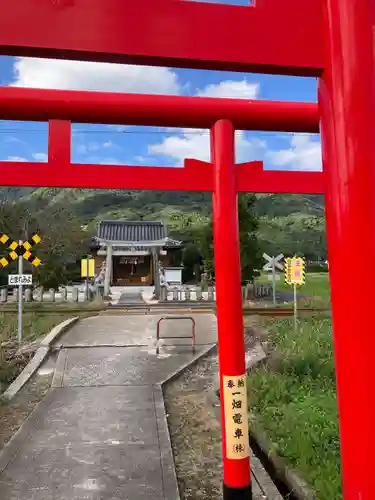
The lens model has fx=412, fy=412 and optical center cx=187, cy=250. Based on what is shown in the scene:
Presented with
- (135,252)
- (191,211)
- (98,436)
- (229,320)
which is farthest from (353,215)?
(191,211)

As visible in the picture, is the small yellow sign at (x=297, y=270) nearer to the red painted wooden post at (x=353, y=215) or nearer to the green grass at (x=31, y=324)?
the green grass at (x=31, y=324)

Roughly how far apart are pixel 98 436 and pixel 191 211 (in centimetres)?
6948

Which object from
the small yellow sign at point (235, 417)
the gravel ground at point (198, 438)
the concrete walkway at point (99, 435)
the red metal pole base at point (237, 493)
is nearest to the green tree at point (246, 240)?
the concrete walkway at point (99, 435)

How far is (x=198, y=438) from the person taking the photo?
16.0 feet

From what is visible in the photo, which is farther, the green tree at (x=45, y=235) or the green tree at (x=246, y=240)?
the green tree at (x=45, y=235)

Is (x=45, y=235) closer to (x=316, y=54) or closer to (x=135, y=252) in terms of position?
(x=135, y=252)

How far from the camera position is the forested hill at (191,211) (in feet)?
126

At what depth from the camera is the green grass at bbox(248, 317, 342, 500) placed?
141 inches

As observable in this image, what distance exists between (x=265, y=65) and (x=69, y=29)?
2.33 ft

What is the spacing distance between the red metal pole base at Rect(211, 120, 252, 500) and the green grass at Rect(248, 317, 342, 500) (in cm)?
74

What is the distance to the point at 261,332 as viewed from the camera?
415 inches

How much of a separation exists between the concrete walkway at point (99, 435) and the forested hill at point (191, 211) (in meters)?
24.2

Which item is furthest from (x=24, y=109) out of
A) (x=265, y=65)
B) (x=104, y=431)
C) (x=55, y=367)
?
(x=55, y=367)

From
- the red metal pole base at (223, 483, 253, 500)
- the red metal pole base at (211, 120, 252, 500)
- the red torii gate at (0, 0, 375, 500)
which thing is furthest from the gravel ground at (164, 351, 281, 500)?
the red torii gate at (0, 0, 375, 500)
